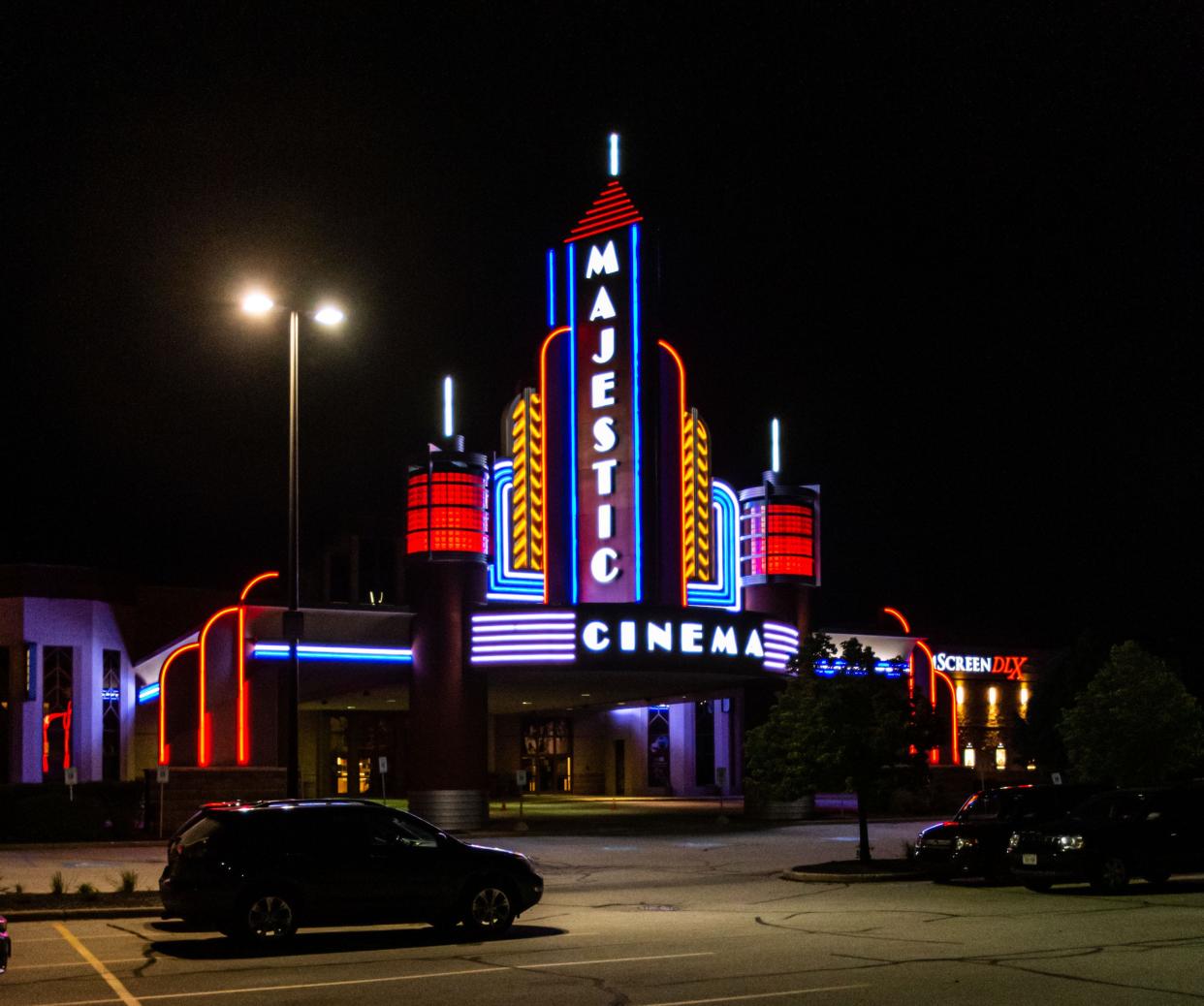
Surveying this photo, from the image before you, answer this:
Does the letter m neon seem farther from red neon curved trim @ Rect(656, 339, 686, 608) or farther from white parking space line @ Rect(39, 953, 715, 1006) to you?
white parking space line @ Rect(39, 953, 715, 1006)

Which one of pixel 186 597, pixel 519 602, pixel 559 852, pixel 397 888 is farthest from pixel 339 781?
pixel 397 888

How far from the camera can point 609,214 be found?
46.3 meters

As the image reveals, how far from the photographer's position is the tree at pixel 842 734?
26516 mm

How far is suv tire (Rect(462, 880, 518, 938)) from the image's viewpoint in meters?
17.0

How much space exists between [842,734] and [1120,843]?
5718mm

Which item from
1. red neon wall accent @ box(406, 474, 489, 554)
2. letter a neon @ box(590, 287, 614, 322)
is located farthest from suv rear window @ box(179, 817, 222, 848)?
letter a neon @ box(590, 287, 614, 322)

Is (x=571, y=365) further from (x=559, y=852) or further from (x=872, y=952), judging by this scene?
(x=872, y=952)

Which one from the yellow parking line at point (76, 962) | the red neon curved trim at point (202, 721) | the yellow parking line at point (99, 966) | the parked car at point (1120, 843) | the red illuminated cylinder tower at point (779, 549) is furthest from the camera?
the red illuminated cylinder tower at point (779, 549)

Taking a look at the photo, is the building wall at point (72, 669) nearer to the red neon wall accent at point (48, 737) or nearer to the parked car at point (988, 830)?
the red neon wall accent at point (48, 737)

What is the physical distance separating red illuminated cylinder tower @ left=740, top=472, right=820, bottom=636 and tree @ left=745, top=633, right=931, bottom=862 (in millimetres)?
19442

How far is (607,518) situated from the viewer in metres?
44.4

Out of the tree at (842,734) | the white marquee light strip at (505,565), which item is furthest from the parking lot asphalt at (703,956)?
the white marquee light strip at (505,565)

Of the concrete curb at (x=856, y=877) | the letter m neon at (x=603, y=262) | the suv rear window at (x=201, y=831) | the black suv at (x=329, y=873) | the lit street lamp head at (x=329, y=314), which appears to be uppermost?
the letter m neon at (x=603, y=262)

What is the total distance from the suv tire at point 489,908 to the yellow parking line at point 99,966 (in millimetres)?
3882
